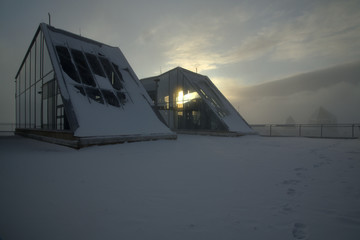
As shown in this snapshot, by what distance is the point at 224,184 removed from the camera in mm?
3615

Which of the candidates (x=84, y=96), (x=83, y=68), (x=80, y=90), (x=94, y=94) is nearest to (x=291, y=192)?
(x=84, y=96)

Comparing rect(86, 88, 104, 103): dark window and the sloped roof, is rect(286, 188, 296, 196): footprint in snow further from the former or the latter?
rect(86, 88, 104, 103): dark window

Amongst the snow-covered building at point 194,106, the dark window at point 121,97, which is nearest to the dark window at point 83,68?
the dark window at point 121,97

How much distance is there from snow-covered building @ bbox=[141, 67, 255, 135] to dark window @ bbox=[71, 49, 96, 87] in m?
5.82

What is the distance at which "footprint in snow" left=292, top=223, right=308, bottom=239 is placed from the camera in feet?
6.59

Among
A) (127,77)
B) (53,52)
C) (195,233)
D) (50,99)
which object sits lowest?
(195,233)

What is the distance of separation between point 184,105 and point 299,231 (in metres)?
16.5

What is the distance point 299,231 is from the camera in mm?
2092

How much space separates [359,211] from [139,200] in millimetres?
3326

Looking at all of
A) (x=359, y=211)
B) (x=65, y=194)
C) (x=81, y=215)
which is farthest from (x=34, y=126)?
(x=359, y=211)

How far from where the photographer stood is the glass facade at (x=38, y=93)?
10.5 m

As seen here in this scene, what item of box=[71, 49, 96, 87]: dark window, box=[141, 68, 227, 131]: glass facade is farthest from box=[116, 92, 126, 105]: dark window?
box=[141, 68, 227, 131]: glass facade

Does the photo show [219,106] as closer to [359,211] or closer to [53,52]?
[53,52]

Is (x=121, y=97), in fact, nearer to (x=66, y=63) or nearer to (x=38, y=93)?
(x=66, y=63)
